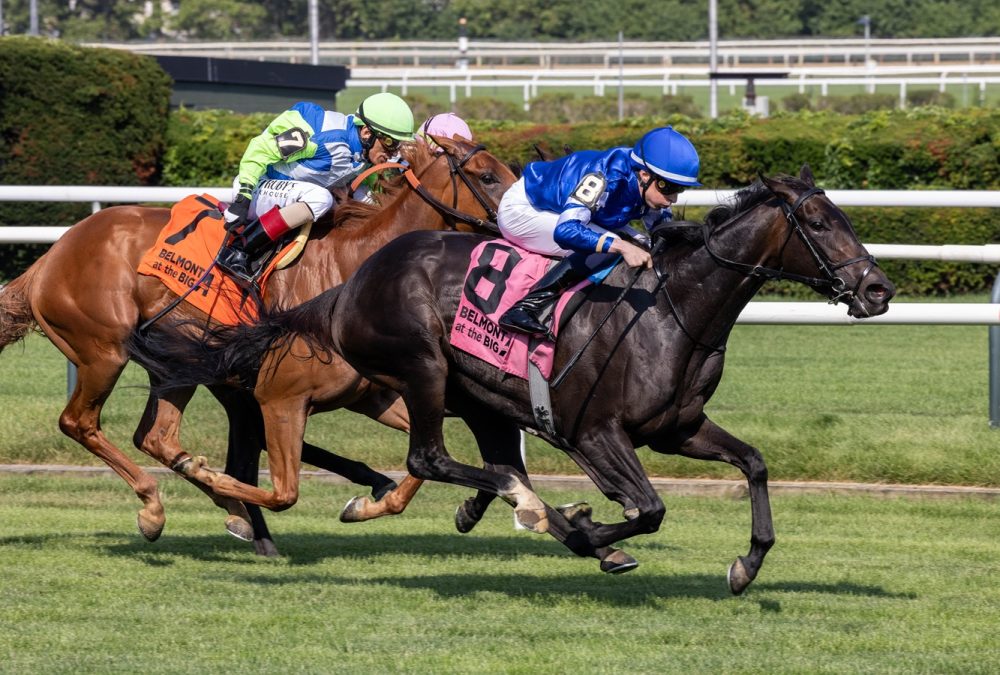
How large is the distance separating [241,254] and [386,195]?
0.67 m

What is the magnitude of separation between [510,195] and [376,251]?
77 centimetres

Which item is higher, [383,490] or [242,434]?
[242,434]

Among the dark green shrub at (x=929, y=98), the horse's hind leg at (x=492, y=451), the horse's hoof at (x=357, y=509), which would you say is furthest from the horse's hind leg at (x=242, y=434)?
the dark green shrub at (x=929, y=98)

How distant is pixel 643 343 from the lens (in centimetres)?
522

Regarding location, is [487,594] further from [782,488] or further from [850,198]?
[850,198]

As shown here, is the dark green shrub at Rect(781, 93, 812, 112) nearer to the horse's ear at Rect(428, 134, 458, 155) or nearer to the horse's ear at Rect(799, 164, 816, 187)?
the horse's ear at Rect(428, 134, 458, 155)

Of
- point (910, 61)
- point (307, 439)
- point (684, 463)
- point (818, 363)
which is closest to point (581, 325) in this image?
point (684, 463)

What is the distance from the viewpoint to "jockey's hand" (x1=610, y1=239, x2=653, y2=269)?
5.10 metres

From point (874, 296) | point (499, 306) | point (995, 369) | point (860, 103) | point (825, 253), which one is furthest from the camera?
point (860, 103)

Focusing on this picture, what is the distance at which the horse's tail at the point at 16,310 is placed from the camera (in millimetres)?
6898

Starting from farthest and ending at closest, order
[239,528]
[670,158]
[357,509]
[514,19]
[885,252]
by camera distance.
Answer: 1. [514,19]
2. [885,252]
3. [239,528]
4. [357,509]
5. [670,158]

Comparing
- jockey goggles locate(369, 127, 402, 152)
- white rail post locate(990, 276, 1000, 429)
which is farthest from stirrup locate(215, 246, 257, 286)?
white rail post locate(990, 276, 1000, 429)

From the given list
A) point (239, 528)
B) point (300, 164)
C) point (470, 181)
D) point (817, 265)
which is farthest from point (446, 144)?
point (817, 265)

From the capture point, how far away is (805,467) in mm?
7785
